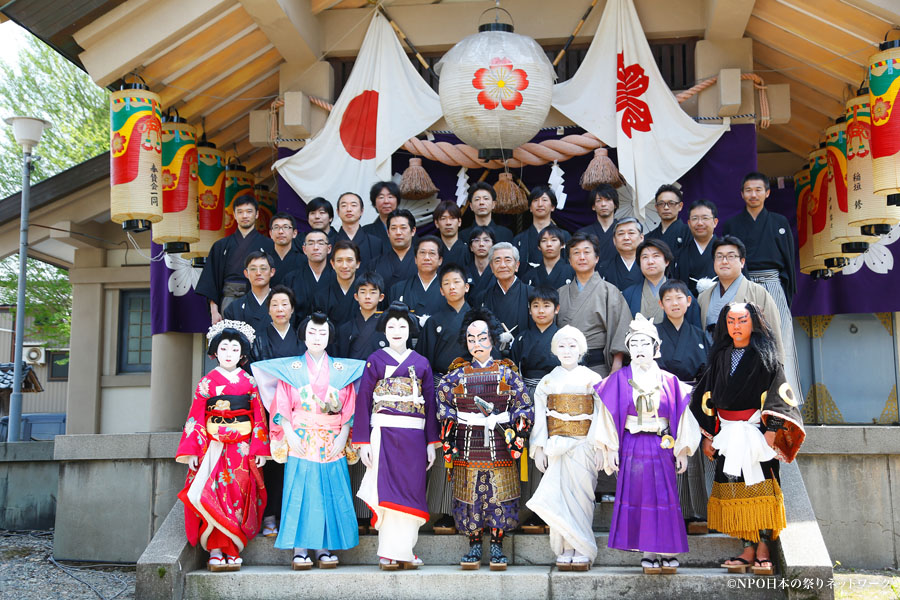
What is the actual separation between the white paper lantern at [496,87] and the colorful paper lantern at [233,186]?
2.97 metres

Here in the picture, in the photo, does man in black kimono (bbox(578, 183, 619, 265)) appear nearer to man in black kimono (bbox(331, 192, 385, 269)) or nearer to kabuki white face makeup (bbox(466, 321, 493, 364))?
man in black kimono (bbox(331, 192, 385, 269))

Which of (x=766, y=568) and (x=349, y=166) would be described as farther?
(x=349, y=166)

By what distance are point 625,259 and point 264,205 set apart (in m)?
4.92

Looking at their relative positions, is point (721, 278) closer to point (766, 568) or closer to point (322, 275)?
point (766, 568)

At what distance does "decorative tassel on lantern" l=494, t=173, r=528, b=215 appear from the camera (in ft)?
23.7

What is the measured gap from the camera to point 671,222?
6.49 meters

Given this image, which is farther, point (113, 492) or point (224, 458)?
point (113, 492)

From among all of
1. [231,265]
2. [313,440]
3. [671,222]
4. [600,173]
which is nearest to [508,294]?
[313,440]

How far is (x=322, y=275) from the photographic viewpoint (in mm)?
6000

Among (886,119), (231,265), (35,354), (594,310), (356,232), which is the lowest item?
(594,310)

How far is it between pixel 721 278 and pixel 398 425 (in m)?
2.33

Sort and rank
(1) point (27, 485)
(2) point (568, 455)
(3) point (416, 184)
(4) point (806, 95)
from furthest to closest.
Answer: (1) point (27, 485) → (4) point (806, 95) → (3) point (416, 184) → (2) point (568, 455)

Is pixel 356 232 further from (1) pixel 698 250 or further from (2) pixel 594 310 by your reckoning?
(1) pixel 698 250

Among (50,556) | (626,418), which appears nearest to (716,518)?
(626,418)
